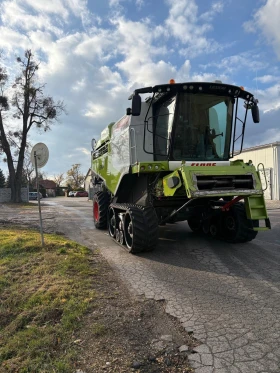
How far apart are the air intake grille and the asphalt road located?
1.42 meters

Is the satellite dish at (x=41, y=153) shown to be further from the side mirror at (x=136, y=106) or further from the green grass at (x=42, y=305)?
the side mirror at (x=136, y=106)

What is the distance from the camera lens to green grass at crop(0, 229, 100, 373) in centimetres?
276

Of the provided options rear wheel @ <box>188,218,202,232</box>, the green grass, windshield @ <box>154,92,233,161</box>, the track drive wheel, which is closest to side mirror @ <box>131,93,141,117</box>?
windshield @ <box>154,92,233,161</box>

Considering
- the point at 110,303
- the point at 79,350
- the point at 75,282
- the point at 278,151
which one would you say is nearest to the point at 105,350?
the point at 79,350

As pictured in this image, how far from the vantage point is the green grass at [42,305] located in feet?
9.05

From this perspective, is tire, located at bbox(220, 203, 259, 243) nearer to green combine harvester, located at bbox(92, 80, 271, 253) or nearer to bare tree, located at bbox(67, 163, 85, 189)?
green combine harvester, located at bbox(92, 80, 271, 253)

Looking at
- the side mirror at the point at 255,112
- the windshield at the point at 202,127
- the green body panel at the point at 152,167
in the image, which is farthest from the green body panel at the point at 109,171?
the side mirror at the point at 255,112

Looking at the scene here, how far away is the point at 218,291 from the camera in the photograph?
4.33 metres

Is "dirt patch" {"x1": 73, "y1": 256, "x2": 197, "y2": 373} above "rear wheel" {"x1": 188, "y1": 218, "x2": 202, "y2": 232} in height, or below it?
below

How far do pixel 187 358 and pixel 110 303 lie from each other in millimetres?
1446

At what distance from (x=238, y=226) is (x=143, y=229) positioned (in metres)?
2.43

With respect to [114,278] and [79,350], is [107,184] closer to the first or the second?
[114,278]

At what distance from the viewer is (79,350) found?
2.85 m

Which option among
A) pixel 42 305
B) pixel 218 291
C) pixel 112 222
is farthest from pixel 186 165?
pixel 42 305
